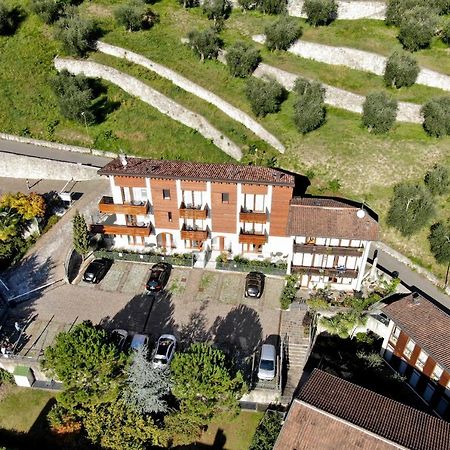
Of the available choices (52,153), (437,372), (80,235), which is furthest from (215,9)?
(437,372)

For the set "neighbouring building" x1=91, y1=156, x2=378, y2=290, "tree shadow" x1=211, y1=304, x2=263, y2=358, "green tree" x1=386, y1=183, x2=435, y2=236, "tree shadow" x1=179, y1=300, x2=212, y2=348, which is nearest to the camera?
"tree shadow" x1=211, y1=304, x2=263, y2=358

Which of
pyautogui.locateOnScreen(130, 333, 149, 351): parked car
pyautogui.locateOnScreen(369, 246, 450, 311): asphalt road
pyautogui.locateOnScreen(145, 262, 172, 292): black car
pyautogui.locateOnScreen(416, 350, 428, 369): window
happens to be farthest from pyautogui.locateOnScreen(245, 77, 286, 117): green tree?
pyautogui.locateOnScreen(416, 350, 428, 369): window

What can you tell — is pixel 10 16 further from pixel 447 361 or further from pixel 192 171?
pixel 447 361

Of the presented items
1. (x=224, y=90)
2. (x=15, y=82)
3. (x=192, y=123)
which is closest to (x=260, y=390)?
(x=192, y=123)

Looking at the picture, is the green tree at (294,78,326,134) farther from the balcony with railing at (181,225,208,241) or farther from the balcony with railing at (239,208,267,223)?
the balcony with railing at (181,225,208,241)

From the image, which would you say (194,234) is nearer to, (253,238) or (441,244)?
(253,238)
